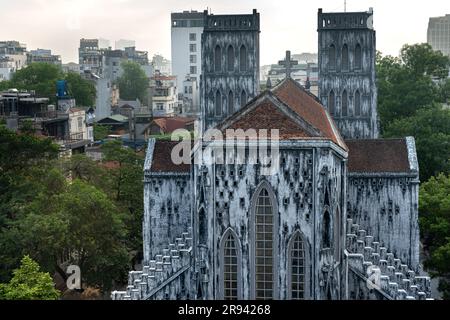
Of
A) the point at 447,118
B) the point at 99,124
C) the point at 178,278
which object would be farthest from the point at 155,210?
the point at 99,124

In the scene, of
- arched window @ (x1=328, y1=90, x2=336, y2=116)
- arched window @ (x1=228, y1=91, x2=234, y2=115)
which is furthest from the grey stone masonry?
arched window @ (x1=228, y1=91, x2=234, y2=115)

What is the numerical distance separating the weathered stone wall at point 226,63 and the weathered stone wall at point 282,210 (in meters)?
19.7

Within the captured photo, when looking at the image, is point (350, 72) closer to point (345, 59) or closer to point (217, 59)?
point (345, 59)

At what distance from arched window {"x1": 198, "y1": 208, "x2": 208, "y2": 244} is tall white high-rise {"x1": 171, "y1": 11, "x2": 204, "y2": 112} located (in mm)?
66831

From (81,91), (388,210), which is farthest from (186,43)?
(388,210)

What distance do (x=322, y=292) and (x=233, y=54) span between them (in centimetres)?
2353

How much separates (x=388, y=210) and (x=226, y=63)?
53.4 feet

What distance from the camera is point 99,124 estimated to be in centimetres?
8475

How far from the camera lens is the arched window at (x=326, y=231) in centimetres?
2842

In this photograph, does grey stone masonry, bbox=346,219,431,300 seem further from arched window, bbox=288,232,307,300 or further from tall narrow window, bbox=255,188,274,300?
tall narrow window, bbox=255,188,274,300

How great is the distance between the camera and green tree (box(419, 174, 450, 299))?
3444 cm

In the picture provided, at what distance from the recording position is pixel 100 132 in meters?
77.8
